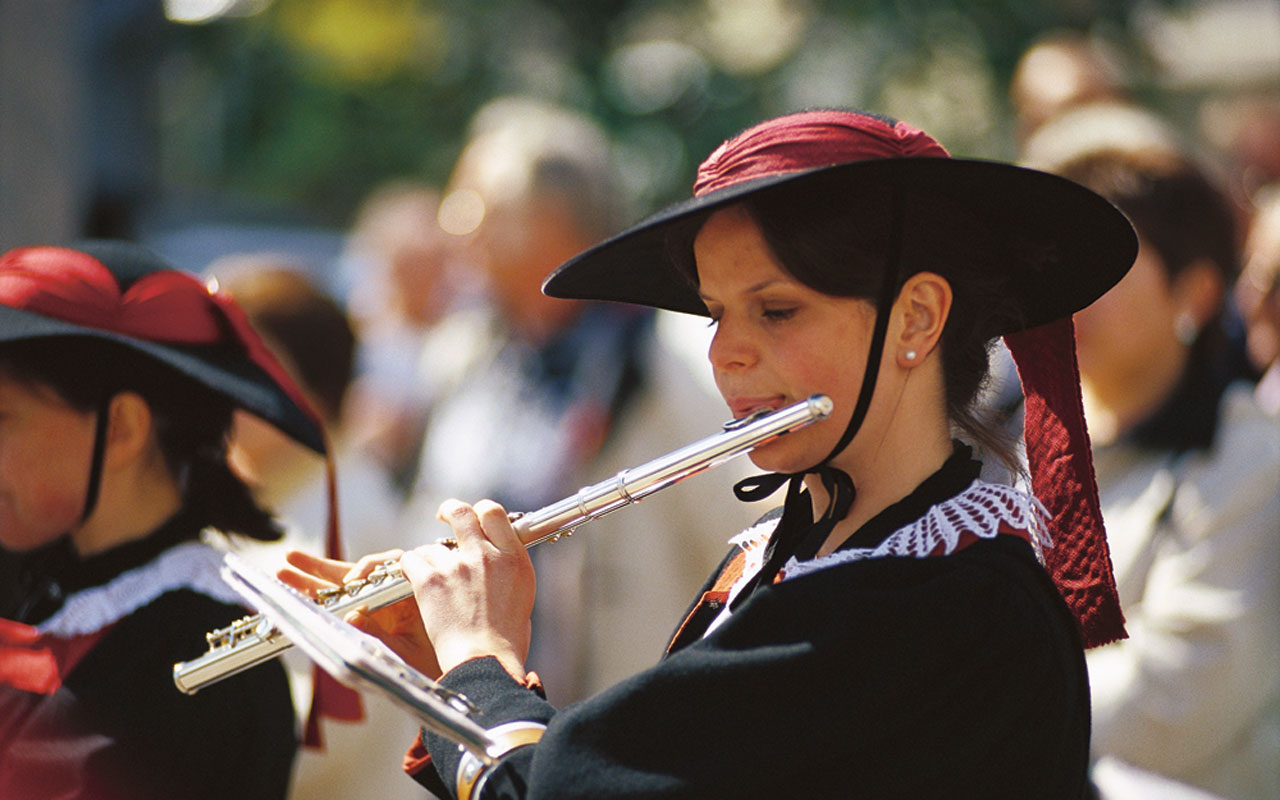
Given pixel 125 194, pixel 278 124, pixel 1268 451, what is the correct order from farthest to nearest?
pixel 278 124 → pixel 125 194 → pixel 1268 451

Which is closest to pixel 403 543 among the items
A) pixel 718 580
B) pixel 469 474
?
pixel 469 474

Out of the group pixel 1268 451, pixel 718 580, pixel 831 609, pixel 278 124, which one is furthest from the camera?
pixel 278 124

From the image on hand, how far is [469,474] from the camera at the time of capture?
4.04 m

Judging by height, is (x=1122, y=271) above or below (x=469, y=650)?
above

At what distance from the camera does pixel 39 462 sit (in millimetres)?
2498

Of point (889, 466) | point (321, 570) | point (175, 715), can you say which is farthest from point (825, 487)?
point (175, 715)

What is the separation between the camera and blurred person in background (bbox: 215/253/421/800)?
12.1 feet

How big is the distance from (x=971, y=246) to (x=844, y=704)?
0.68 m

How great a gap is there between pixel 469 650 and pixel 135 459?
1.10 meters

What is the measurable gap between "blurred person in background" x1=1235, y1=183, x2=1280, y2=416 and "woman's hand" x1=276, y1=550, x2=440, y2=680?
290 cm

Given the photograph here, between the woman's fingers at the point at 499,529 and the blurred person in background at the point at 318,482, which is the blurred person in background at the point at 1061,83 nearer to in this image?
the blurred person in background at the point at 318,482

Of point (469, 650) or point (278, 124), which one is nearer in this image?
point (469, 650)

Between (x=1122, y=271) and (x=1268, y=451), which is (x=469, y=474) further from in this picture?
(x=1122, y=271)

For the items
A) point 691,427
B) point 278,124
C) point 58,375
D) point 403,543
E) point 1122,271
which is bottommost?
point 403,543
